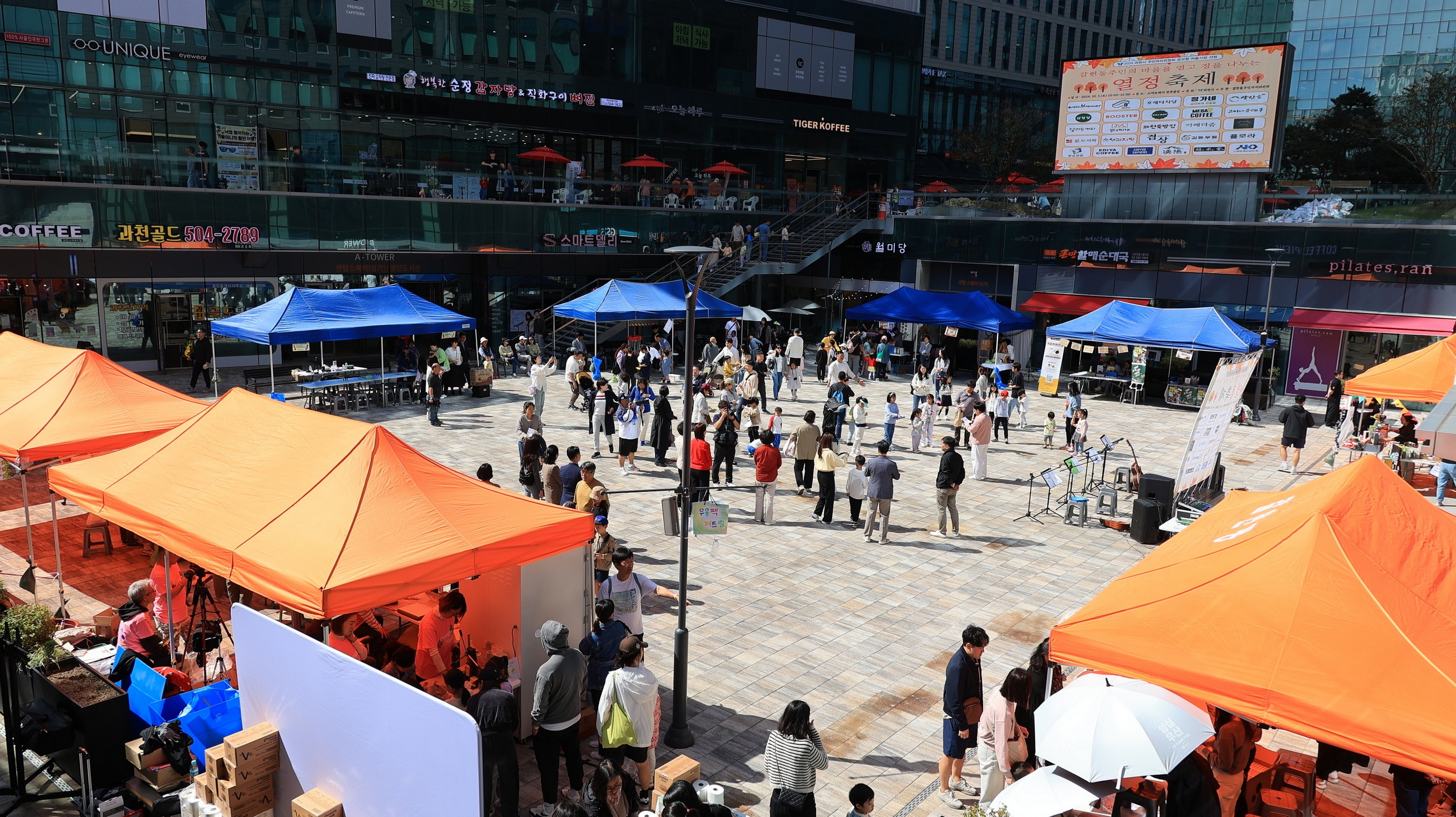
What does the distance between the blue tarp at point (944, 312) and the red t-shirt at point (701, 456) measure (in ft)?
54.8

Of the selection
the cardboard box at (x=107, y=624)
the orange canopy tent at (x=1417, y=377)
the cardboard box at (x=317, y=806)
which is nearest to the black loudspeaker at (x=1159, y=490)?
the orange canopy tent at (x=1417, y=377)

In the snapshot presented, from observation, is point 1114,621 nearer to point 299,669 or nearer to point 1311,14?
point 299,669

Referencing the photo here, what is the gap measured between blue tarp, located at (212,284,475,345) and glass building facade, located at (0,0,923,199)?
8.55 metres

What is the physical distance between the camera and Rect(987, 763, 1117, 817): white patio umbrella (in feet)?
21.1

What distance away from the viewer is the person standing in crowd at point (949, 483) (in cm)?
1549

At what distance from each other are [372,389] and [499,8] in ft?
63.5

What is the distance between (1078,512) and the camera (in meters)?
17.5

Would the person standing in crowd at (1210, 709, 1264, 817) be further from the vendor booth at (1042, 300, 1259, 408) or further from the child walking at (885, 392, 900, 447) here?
the vendor booth at (1042, 300, 1259, 408)

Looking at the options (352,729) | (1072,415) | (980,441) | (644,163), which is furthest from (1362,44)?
(352,729)

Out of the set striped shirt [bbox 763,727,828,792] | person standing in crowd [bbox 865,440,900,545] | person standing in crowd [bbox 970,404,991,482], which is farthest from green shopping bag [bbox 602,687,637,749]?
person standing in crowd [bbox 970,404,991,482]

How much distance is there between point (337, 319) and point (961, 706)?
1917 cm

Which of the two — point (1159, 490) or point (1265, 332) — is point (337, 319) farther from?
point (1265, 332)

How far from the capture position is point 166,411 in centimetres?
1305

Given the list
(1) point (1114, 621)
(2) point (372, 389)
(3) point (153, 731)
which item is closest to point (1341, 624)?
(1) point (1114, 621)
